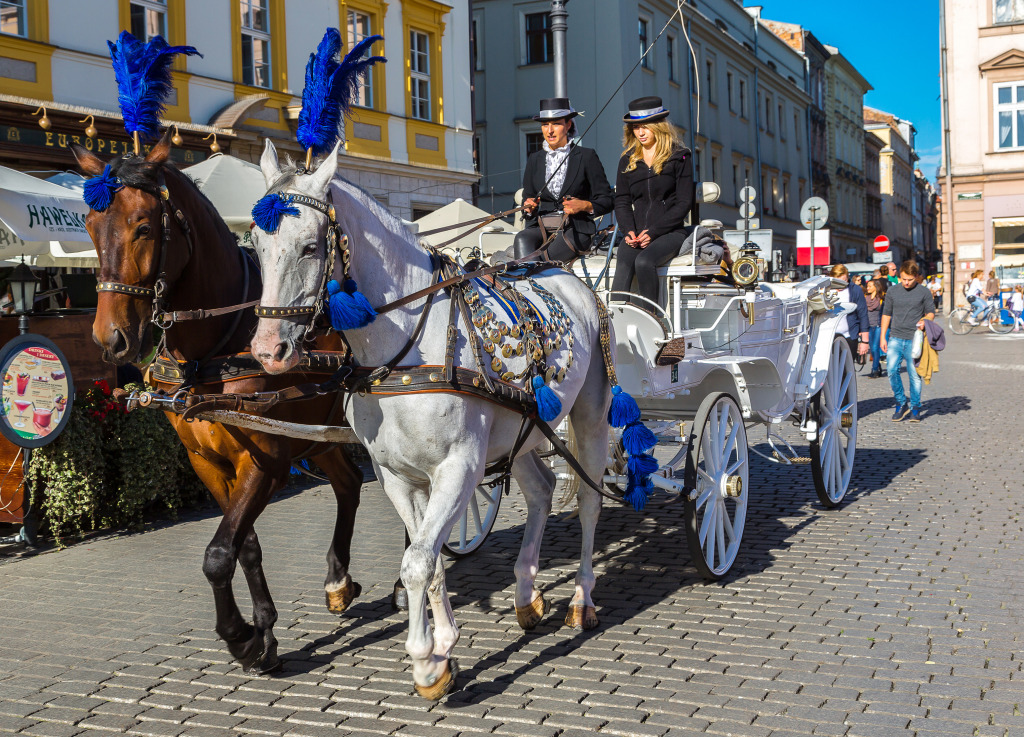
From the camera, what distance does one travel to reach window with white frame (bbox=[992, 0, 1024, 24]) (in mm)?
40469

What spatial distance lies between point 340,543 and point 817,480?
387cm

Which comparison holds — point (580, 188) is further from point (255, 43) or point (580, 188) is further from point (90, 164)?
point (255, 43)

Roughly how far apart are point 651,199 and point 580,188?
23.2 inches

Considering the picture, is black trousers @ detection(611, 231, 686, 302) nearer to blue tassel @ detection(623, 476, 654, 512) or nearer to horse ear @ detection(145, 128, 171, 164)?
blue tassel @ detection(623, 476, 654, 512)

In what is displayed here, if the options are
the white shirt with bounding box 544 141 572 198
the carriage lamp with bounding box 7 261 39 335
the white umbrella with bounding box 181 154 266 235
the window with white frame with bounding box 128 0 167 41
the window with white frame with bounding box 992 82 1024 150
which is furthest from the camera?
the window with white frame with bounding box 992 82 1024 150

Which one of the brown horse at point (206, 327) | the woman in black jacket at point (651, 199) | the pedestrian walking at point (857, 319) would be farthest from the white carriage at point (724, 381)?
the pedestrian walking at point (857, 319)

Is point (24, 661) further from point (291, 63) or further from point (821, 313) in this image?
point (291, 63)

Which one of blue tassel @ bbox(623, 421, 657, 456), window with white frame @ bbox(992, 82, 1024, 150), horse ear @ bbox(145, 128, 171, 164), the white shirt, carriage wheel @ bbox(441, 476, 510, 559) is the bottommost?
carriage wheel @ bbox(441, 476, 510, 559)

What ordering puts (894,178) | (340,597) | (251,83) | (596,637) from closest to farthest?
(596,637), (340,597), (251,83), (894,178)

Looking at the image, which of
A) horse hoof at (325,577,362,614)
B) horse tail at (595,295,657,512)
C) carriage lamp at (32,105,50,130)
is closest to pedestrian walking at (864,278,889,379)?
carriage lamp at (32,105,50,130)

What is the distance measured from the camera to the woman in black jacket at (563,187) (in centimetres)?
629

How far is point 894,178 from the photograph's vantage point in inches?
3511

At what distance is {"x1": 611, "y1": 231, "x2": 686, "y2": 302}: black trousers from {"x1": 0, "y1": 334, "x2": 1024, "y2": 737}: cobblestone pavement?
68.3 inches

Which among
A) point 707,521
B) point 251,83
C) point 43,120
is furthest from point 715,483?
point 251,83
